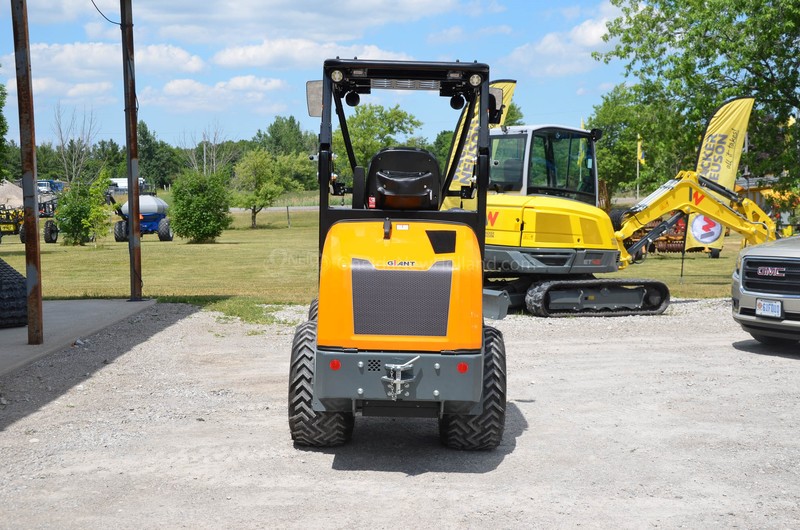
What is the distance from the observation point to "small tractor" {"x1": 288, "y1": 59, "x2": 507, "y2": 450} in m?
6.07

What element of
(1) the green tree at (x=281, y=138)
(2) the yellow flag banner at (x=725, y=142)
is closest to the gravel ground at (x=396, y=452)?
(2) the yellow flag banner at (x=725, y=142)

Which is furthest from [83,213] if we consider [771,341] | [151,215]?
[771,341]

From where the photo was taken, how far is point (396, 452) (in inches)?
271

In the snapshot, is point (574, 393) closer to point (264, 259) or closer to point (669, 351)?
point (669, 351)

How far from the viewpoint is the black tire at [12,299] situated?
12180 mm

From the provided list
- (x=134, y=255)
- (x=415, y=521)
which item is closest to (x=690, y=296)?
(x=134, y=255)

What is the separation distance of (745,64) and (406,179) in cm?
2085

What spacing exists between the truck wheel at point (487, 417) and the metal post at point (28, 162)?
20.1ft

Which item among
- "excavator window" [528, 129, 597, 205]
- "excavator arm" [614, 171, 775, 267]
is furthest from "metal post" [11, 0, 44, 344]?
"excavator arm" [614, 171, 775, 267]

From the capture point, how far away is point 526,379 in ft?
31.7

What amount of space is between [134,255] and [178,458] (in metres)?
9.23

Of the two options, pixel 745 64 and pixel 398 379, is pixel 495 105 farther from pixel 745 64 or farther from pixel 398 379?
pixel 745 64

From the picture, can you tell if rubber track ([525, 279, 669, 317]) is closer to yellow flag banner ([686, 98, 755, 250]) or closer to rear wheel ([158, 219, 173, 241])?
yellow flag banner ([686, 98, 755, 250])

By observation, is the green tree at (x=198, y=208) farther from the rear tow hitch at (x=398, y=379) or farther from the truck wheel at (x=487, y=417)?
the rear tow hitch at (x=398, y=379)
